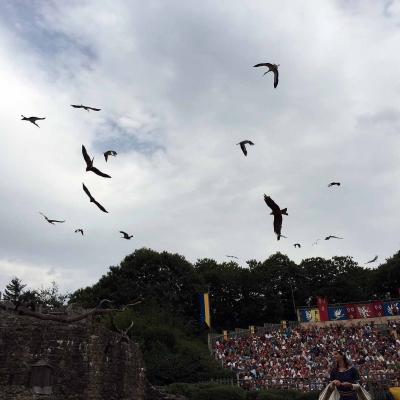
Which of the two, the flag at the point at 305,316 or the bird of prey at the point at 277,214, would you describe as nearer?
the bird of prey at the point at 277,214

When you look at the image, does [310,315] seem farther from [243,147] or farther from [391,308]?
[243,147]

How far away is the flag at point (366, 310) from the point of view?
39284 mm

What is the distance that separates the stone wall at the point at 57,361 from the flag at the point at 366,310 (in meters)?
27.7

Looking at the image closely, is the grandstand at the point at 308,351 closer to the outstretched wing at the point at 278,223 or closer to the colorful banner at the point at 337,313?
the colorful banner at the point at 337,313

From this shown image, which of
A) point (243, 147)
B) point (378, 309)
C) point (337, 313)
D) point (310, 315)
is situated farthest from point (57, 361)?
point (378, 309)

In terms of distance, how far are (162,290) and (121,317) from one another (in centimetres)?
1633

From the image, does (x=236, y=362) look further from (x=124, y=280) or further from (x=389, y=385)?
(x=124, y=280)

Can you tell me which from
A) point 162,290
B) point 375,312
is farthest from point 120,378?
point 162,290

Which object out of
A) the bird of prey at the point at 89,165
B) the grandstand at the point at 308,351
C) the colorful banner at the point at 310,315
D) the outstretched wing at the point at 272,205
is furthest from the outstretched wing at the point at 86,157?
the colorful banner at the point at 310,315

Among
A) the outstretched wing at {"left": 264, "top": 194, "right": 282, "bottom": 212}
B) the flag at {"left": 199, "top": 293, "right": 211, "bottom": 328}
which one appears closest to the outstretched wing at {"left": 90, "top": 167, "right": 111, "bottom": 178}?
the outstretched wing at {"left": 264, "top": 194, "right": 282, "bottom": 212}

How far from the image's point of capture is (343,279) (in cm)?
6456

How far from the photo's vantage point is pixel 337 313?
40.6 m

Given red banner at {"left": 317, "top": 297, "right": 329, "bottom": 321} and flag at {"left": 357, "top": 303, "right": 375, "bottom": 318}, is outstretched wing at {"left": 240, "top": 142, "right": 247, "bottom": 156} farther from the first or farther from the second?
red banner at {"left": 317, "top": 297, "right": 329, "bottom": 321}

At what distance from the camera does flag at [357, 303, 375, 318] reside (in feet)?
129
